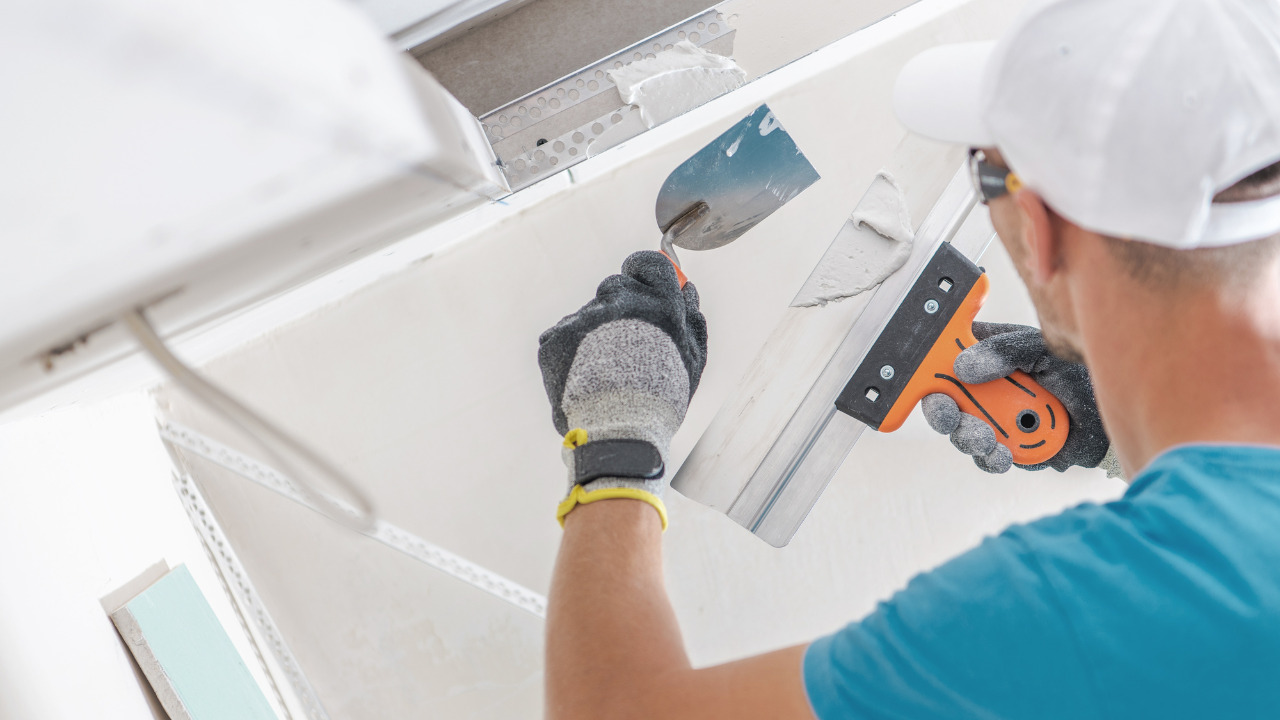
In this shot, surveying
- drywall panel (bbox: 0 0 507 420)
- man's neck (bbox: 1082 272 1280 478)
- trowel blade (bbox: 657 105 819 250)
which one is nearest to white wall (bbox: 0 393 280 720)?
drywall panel (bbox: 0 0 507 420)

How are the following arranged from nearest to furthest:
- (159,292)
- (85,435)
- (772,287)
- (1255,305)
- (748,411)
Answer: (159,292)
(1255,305)
(85,435)
(748,411)
(772,287)

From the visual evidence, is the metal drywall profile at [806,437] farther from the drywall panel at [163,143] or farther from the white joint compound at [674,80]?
the drywall panel at [163,143]

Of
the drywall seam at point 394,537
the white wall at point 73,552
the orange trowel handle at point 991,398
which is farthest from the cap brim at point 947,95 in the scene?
the white wall at point 73,552

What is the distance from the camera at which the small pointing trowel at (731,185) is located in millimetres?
1028

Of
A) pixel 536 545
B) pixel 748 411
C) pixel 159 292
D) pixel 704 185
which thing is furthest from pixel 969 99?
pixel 536 545

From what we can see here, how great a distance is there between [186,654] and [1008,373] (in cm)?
116

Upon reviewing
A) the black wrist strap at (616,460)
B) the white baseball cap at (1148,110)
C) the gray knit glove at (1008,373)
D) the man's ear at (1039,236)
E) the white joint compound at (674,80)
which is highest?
the white joint compound at (674,80)

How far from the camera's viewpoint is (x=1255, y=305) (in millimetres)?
622

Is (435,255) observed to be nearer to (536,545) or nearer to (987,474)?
(536,545)

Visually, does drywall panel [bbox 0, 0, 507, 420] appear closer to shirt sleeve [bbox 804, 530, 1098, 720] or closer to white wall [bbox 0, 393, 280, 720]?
white wall [bbox 0, 393, 280, 720]

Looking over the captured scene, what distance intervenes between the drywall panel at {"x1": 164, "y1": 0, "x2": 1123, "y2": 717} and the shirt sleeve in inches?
22.3

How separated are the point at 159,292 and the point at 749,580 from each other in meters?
1.02

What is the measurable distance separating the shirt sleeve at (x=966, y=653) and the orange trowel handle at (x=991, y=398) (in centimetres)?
37

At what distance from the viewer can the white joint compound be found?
919 mm
